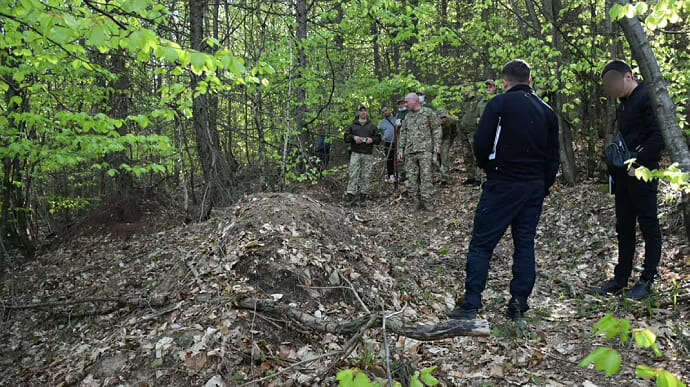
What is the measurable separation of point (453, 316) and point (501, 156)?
4.79 feet

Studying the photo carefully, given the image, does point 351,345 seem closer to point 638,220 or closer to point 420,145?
point 638,220

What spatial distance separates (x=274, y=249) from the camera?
4742mm

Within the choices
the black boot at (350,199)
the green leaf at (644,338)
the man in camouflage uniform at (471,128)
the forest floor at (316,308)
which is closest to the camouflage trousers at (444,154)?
the man in camouflage uniform at (471,128)

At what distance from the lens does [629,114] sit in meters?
4.20

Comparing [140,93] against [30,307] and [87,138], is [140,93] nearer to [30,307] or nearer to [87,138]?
[87,138]

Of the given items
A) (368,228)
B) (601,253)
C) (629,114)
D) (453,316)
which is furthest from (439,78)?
(453,316)

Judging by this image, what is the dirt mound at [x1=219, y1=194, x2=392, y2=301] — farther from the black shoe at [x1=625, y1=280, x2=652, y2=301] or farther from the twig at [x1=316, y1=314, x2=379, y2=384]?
the black shoe at [x1=625, y1=280, x2=652, y2=301]

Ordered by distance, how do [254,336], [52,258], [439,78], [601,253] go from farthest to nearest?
[439,78], [52,258], [601,253], [254,336]

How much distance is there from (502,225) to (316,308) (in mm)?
1870

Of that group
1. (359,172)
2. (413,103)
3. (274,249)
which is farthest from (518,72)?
(359,172)

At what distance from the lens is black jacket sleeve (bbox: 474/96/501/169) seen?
3.75 metres

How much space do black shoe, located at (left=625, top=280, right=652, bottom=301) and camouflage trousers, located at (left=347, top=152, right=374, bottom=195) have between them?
6.89 metres

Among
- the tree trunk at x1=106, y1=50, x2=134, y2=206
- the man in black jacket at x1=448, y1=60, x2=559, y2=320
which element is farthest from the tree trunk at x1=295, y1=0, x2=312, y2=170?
the man in black jacket at x1=448, y1=60, x2=559, y2=320

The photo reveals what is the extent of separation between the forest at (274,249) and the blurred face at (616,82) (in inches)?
5.7
